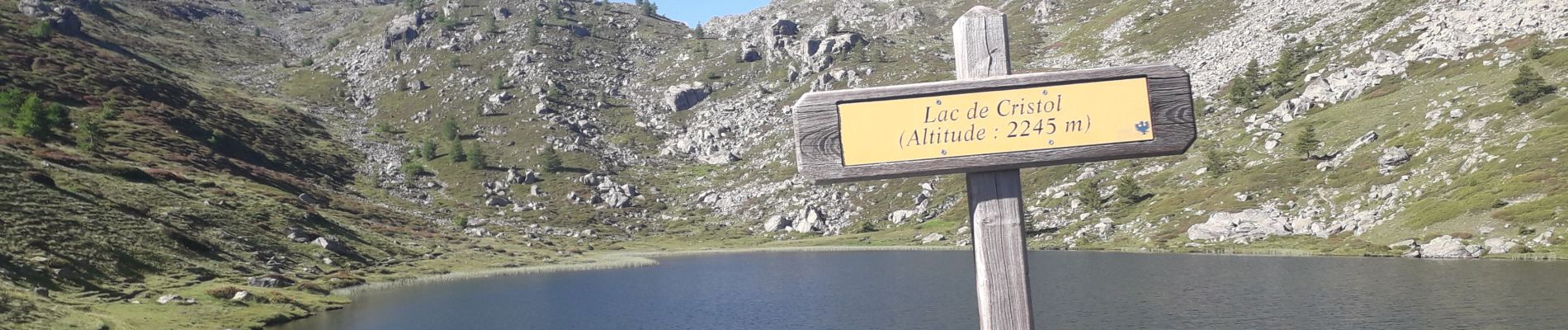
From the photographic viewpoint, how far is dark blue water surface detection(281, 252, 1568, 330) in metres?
51.8

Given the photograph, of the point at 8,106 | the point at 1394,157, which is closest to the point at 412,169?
the point at 8,106

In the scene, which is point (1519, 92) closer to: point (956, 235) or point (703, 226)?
point (956, 235)

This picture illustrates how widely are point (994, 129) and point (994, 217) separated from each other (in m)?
0.62

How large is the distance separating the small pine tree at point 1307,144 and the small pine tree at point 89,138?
536 feet

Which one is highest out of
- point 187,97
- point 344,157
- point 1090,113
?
point 187,97

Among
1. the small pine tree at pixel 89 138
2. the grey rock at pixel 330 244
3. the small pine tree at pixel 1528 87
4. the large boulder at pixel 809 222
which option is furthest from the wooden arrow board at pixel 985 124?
the large boulder at pixel 809 222

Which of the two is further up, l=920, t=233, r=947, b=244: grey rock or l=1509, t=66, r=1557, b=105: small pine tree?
l=1509, t=66, r=1557, b=105: small pine tree

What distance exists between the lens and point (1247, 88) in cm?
15562

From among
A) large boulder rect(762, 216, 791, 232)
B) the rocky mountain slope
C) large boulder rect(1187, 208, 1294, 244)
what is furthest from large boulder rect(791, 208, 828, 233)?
large boulder rect(1187, 208, 1294, 244)

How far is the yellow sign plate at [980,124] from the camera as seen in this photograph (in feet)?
17.7

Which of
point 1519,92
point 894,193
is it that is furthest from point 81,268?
point 1519,92

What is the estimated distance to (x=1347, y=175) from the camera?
108 meters

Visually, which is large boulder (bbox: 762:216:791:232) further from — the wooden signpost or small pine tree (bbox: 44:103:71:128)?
the wooden signpost

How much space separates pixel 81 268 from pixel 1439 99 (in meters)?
156
